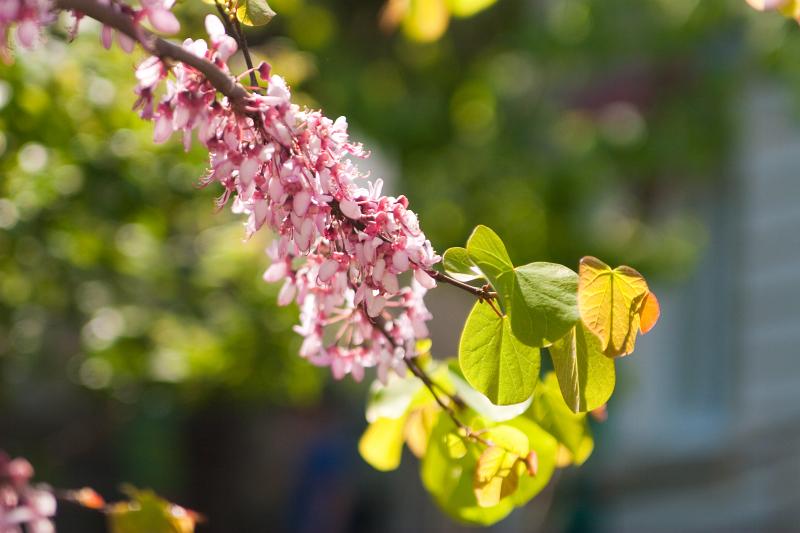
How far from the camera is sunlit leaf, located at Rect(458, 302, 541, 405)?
109 centimetres

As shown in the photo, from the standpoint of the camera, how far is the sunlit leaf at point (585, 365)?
3.52 feet

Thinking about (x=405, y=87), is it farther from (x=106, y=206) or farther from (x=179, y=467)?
(x=106, y=206)

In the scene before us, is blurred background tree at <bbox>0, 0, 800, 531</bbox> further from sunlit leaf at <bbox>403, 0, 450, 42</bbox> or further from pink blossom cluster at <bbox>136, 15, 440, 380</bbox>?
pink blossom cluster at <bbox>136, 15, 440, 380</bbox>

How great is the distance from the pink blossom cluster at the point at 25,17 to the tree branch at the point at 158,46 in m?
0.03

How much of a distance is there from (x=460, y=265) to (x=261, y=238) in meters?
2.14

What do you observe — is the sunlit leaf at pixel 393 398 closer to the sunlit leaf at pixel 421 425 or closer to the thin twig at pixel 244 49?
the sunlit leaf at pixel 421 425

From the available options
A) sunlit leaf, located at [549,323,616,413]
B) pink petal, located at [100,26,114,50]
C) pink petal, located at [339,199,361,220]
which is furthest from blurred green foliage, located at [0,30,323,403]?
sunlit leaf, located at [549,323,616,413]


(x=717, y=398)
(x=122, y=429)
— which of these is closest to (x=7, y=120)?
(x=122, y=429)

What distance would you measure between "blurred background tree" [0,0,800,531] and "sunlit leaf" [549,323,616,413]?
0.83 metres

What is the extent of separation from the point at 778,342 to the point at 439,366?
5.57 m

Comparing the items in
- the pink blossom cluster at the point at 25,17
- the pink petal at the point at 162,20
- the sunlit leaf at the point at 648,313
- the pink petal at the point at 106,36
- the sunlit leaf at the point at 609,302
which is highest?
the sunlit leaf at the point at 648,313

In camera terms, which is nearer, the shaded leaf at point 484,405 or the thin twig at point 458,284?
the thin twig at point 458,284

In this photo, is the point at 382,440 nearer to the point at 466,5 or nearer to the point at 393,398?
the point at 393,398

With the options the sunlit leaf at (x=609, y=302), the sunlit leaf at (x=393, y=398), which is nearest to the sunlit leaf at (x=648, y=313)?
the sunlit leaf at (x=609, y=302)
